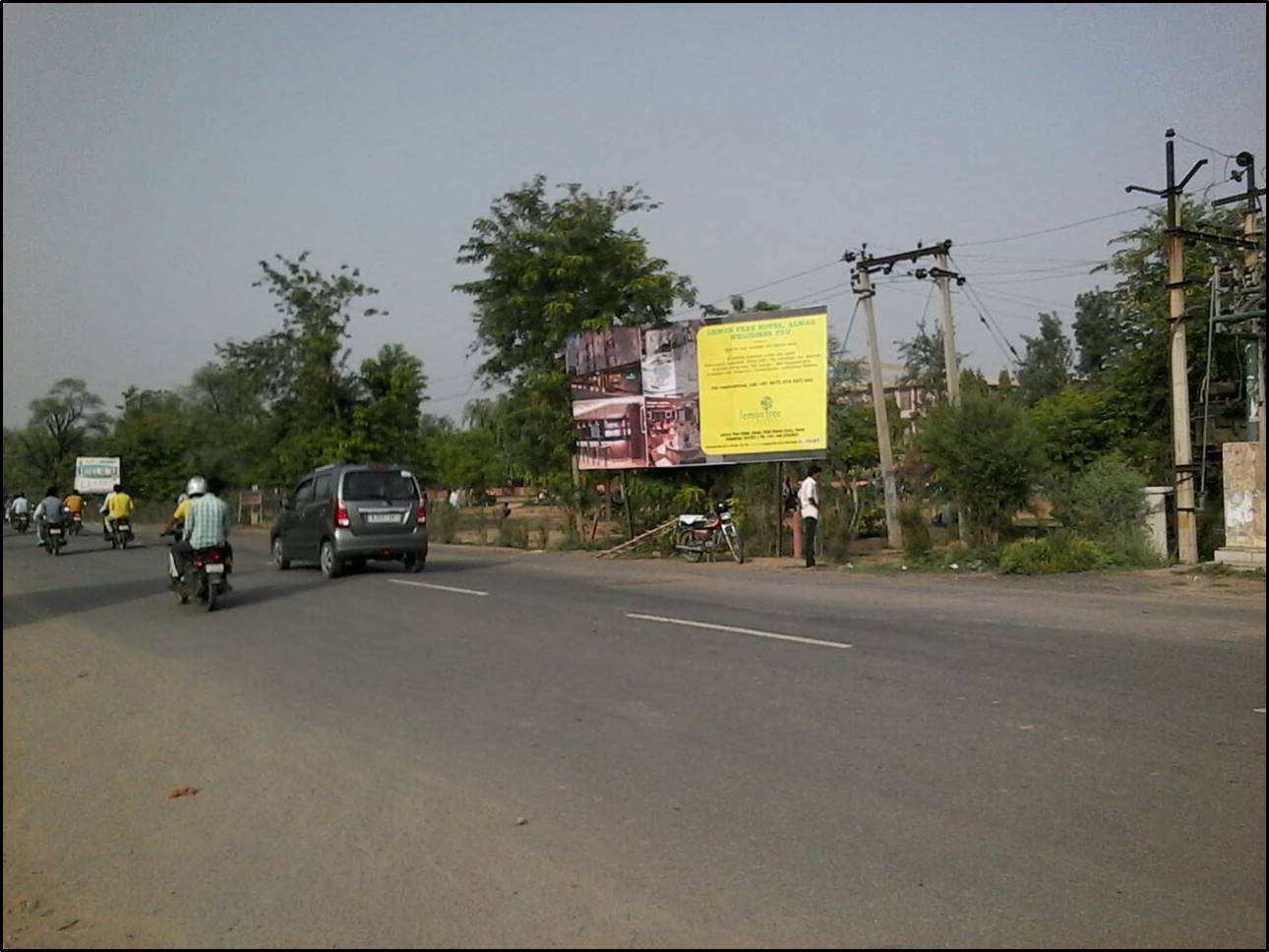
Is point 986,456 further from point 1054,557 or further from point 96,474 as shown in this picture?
point 96,474

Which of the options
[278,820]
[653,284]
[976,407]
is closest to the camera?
[278,820]

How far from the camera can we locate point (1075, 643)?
30.2ft

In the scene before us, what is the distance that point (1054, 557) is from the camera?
16.5 m

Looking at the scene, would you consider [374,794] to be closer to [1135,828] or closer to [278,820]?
[278,820]

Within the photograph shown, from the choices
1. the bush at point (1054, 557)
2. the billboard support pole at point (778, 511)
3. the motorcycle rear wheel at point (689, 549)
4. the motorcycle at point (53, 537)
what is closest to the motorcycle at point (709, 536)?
the motorcycle rear wheel at point (689, 549)

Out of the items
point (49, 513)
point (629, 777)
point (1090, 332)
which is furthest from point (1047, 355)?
point (629, 777)

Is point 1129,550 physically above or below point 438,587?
above

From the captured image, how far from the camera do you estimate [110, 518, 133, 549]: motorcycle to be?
84.7ft

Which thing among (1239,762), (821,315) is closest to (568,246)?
(821,315)

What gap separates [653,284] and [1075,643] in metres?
17.3

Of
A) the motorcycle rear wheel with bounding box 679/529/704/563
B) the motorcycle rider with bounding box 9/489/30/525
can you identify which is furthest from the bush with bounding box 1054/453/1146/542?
the motorcycle rider with bounding box 9/489/30/525

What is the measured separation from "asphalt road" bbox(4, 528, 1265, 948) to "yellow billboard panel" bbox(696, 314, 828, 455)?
10.2 meters

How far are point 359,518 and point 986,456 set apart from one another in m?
10.9

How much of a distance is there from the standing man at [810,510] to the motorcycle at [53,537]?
56.2 feet
